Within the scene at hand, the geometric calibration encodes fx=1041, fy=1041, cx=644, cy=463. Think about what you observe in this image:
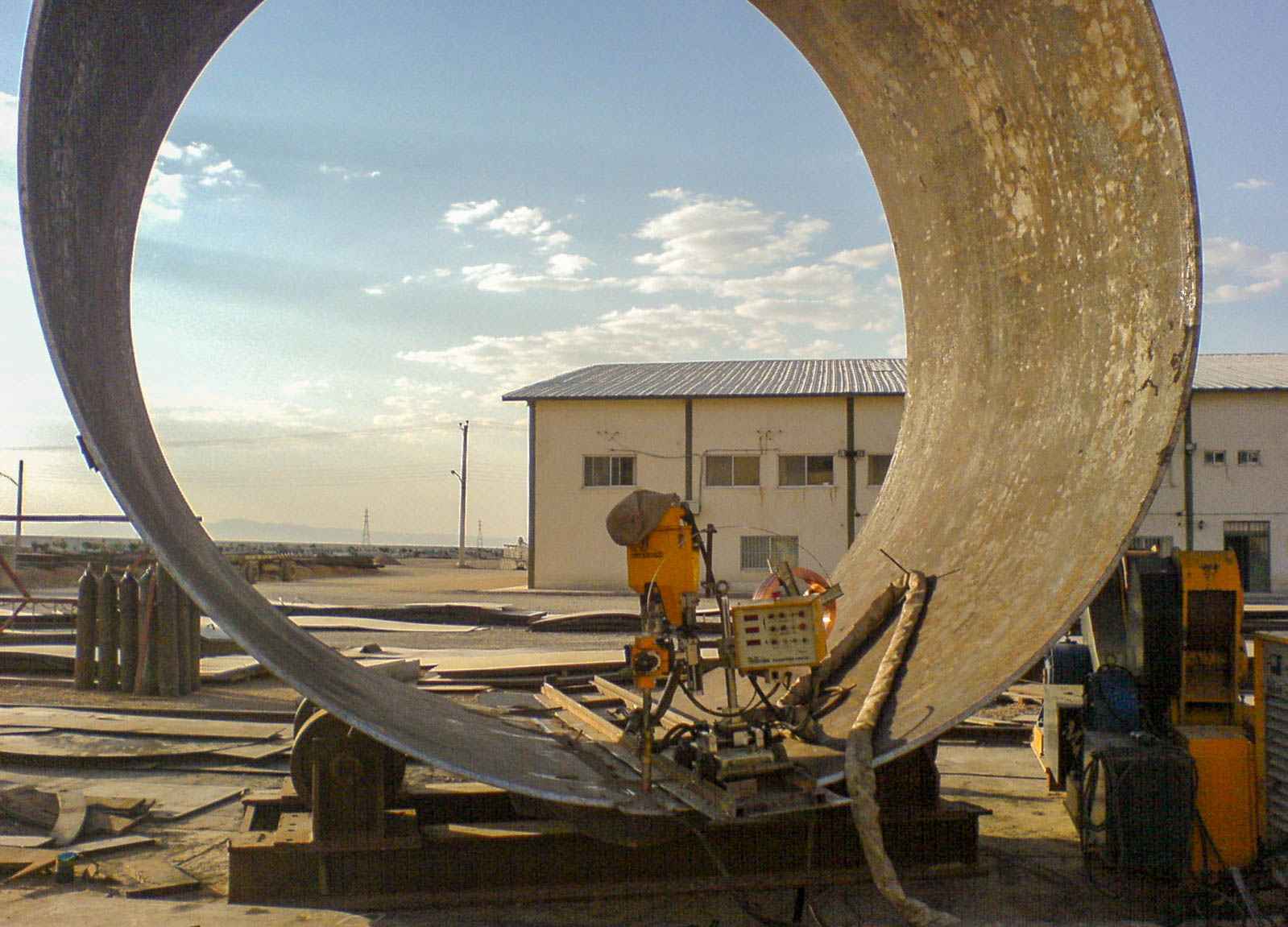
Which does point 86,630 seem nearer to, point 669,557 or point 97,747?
point 97,747

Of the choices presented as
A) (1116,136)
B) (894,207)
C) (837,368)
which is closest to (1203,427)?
(837,368)

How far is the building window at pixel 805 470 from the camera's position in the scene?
821 inches

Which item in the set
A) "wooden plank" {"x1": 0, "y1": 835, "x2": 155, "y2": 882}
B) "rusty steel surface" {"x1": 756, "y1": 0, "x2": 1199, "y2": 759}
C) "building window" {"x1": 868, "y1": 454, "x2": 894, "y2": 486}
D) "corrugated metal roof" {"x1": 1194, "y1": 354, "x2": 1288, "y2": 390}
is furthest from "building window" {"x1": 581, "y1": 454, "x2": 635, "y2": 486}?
"wooden plank" {"x1": 0, "y1": 835, "x2": 155, "y2": 882}

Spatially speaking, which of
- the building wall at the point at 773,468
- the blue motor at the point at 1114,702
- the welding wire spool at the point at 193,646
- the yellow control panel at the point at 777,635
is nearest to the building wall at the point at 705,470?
the building wall at the point at 773,468

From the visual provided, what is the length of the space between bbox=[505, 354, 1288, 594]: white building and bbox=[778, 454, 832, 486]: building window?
2cm

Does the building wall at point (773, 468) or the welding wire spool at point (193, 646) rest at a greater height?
the building wall at point (773, 468)

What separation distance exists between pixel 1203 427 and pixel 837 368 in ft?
24.5

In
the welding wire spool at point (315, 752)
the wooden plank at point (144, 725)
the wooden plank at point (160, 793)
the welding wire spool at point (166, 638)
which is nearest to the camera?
the welding wire spool at point (315, 752)

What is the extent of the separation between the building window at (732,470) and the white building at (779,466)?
0.03 metres

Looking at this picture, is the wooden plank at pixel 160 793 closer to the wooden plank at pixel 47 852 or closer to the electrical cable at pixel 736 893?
the wooden plank at pixel 47 852

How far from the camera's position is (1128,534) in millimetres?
3174

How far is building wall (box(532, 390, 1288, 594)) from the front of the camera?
20.1 m

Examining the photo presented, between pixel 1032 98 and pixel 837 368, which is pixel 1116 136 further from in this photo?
pixel 837 368

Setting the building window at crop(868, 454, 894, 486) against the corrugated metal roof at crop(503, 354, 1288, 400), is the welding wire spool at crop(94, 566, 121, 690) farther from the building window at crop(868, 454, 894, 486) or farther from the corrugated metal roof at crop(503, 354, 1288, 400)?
the building window at crop(868, 454, 894, 486)
